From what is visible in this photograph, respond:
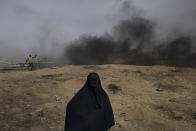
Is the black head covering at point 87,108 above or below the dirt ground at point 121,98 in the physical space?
above

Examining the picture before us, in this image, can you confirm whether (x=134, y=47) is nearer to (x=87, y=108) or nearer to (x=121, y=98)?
(x=121, y=98)

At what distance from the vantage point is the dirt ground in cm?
581

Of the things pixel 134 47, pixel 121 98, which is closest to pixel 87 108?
pixel 121 98

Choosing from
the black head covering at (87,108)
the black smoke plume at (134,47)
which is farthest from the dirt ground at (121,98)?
the black head covering at (87,108)

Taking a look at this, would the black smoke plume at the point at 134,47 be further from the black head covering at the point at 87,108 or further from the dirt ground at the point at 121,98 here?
the black head covering at the point at 87,108

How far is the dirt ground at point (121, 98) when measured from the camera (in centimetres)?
581

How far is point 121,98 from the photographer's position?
25.6ft

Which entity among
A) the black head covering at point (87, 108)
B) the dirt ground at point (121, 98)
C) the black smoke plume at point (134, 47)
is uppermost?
the black smoke plume at point (134, 47)

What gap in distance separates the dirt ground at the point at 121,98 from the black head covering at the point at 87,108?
2836 mm

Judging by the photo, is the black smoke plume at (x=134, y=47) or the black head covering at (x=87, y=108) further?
the black smoke plume at (x=134, y=47)

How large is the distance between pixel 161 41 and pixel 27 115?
10875 mm

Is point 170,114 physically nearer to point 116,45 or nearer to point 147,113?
point 147,113

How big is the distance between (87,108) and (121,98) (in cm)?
513

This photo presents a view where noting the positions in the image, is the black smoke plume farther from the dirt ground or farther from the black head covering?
the black head covering
